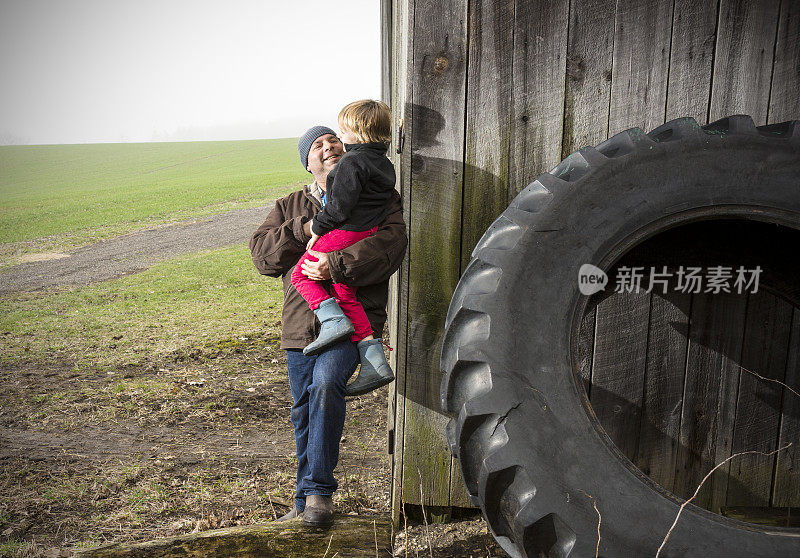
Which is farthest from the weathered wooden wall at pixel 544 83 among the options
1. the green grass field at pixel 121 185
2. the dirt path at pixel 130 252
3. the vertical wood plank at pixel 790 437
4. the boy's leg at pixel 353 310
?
the green grass field at pixel 121 185

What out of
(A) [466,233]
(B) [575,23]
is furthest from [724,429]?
(B) [575,23]

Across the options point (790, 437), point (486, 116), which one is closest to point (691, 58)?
point (486, 116)

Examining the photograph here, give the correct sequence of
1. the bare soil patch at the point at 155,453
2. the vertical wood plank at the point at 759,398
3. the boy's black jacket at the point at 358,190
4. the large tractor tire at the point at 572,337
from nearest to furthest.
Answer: the large tractor tire at the point at 572,337
the boy's black jacket at the point at 358,190
the vertical wood plank at the point at 759,398
the bare soil patch at the point at 155,453

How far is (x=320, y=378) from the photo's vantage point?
262 centimetres

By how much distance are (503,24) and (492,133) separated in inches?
18.1

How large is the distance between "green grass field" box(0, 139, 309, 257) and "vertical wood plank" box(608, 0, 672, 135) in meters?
14.4

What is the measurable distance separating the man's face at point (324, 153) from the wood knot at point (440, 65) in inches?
23.1

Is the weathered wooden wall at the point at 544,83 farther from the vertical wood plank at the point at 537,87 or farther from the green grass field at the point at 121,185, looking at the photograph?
the green grass field at the point at 121,185

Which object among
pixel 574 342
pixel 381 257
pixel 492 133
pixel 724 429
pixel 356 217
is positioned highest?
pixel 492 133

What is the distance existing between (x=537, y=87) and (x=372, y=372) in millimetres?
1470

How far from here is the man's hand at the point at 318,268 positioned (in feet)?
8.54

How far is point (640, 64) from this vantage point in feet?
8.42

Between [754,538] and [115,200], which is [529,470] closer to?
[754,538]

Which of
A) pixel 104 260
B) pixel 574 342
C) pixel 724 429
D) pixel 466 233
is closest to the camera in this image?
pixel 574 342
